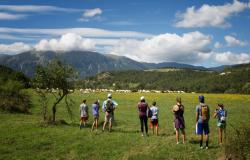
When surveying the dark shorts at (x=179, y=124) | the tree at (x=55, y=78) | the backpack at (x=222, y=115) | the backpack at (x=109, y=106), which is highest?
the tree at (x=55, y=78)

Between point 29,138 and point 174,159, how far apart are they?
1137 centimetres

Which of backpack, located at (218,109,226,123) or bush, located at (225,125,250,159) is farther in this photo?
backpack, located at (218,109,226,123)

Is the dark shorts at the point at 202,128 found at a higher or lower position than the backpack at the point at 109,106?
lower

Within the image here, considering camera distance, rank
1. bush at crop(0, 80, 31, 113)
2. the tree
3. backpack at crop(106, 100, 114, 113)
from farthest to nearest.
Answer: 1. bush at crop(0, 80, 31, 113)
2. the tree
3. backpack at crop(106, 100, 114, 113)

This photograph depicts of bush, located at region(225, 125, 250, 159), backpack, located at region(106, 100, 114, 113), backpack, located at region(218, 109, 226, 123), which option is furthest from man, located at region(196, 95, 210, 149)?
backpack, located at region(106, 100, 114, 113)

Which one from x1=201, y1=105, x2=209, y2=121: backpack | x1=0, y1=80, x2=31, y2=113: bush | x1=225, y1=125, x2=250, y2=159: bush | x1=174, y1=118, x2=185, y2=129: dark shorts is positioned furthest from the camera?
x1=0, y1=80, x2=31, y2=113: bush

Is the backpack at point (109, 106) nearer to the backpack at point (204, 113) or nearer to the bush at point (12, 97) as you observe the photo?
the backpack at point (204, 113)

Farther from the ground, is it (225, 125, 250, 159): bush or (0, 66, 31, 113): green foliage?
(0, 66, 31, 113): green foliage

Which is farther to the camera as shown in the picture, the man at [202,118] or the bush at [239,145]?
the man at [202,118]

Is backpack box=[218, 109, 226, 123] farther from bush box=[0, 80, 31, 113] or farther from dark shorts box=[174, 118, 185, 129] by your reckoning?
bush box=[0, 80, 31, 113]

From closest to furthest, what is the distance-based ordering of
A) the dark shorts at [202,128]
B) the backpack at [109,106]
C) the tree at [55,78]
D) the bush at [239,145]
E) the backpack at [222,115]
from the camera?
1. the bush at [239,145]
2. the dark shorts at [202,128]
3. the backpack at [222,115]
4. the backpack at [109,106]
5. the tree at [55,78]

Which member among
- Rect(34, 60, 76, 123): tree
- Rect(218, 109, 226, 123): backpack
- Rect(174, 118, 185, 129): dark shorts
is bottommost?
Rect(174, 118, 185, 129): dark shorts

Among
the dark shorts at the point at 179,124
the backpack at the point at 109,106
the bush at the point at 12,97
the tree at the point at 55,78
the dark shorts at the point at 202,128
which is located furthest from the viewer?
the bush at the point at 12,97

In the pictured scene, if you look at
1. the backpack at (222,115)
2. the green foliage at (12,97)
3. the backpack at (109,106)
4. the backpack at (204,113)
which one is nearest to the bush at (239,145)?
the backpack at (204,113)
